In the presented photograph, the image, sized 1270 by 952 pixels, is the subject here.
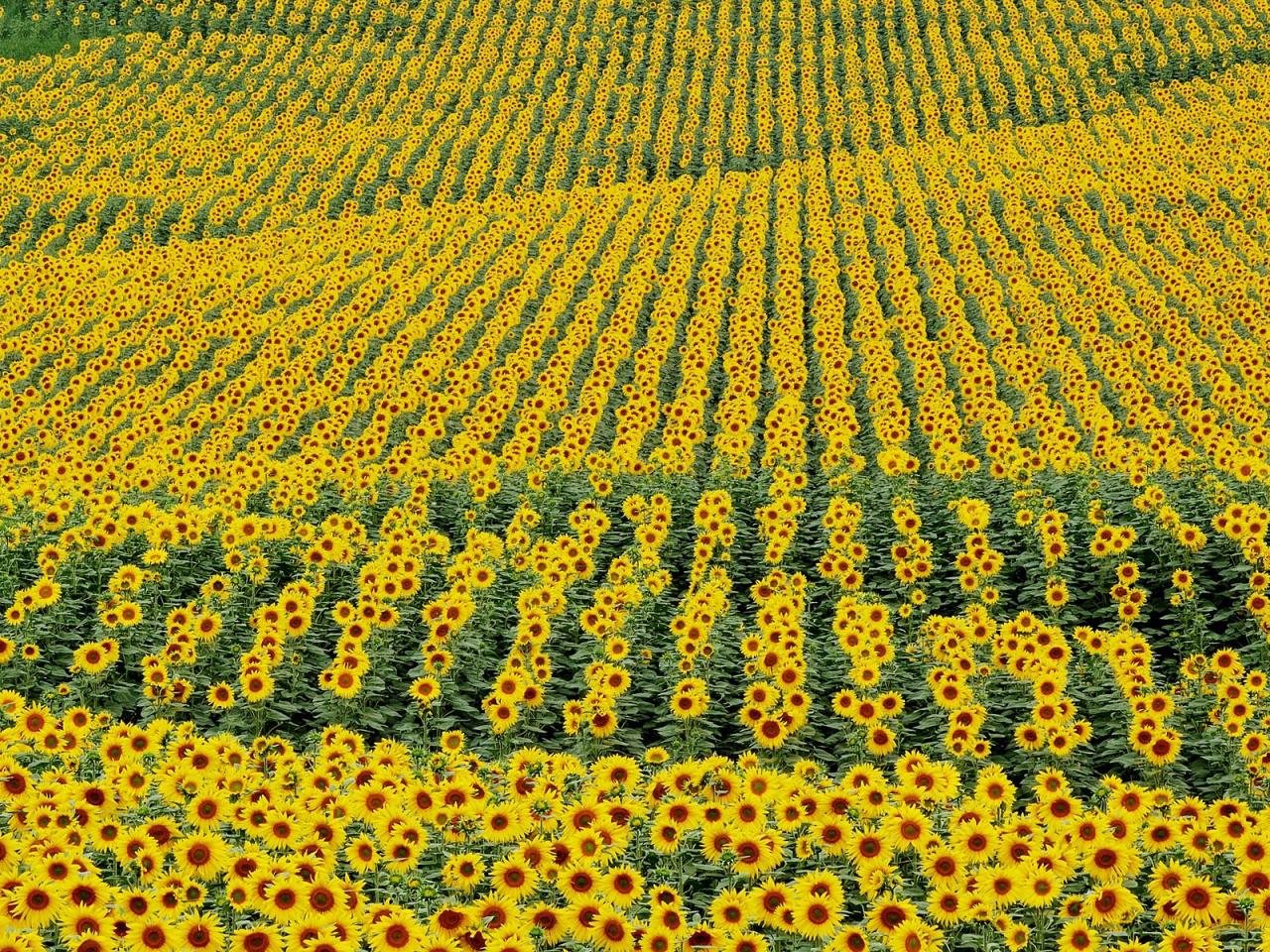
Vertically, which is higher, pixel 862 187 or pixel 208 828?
pixel 208 828

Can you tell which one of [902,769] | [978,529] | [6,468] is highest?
[902,769]

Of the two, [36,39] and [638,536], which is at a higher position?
[638,536]

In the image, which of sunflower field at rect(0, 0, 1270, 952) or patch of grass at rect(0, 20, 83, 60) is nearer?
sunflower field at rect(0, 0, 1270, 952)

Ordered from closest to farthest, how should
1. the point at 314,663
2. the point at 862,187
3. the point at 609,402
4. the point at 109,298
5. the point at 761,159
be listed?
1. the point at 314,663
2. the point at 609,402
3. the point at 109,298
4. the point at 862,187
5. the point at 761,159

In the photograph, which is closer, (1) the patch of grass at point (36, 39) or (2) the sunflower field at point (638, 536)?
(2) the sunflower field at point (638, 536)

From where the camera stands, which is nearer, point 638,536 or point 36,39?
point 638,536

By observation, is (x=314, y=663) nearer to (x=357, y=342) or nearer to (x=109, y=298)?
(x=357, y=342)

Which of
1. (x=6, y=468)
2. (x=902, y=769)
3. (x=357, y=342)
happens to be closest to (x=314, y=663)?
(x=902, y=769)

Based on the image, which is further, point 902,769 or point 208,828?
point 902,769
